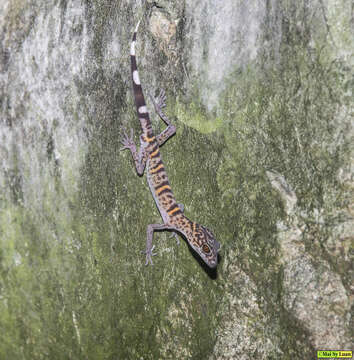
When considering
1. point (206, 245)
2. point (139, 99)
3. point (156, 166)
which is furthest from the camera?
point (156, 166)

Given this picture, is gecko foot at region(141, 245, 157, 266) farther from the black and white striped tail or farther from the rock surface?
the black and white striped tail

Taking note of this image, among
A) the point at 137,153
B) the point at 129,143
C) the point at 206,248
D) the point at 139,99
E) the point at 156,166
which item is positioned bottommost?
the point at 206,248

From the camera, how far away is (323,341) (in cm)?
409

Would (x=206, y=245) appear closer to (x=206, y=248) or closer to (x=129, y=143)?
(x=206, y=248)

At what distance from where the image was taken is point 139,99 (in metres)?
4.64

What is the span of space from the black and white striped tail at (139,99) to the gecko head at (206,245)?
1.31 m

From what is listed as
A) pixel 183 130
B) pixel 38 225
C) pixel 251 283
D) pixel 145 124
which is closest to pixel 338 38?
pixel 183 130

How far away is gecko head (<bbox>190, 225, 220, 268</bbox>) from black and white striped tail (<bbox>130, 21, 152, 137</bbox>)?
51.7 inches

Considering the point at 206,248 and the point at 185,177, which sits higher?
the point at 185,177

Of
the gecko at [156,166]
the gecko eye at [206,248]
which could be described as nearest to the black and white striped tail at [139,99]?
the gecko at [156,166]

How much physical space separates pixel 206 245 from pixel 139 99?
1.84m

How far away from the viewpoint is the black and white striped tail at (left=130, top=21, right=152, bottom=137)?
15.0ft

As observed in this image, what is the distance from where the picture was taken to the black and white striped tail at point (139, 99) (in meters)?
4.57

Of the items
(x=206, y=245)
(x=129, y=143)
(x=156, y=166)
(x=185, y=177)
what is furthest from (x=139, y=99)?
(x=206, y=245)
